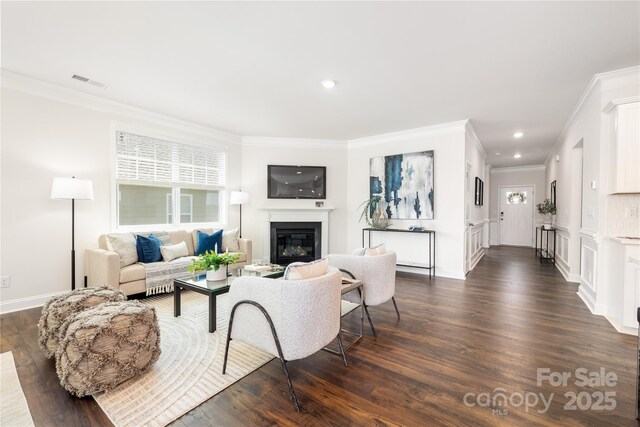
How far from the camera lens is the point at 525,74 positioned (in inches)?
129

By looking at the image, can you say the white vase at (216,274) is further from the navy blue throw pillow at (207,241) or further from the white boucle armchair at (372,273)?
the navy blue throw pillow at (207,241)

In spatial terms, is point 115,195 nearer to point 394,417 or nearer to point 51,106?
point 51,106

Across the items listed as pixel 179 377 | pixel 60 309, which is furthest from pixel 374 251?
pixel 60 309

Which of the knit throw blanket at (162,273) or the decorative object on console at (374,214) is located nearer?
the knit throw blanket at (162,273)

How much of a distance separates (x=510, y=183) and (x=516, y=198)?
543 mm

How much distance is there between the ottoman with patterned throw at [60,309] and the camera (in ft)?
7.29

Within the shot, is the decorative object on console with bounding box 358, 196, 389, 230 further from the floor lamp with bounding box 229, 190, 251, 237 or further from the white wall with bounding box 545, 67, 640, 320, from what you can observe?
the white wall with bounding box 545, 67, 640, 320

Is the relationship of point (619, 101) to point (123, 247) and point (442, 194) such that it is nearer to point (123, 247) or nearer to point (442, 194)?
point (442, 194)

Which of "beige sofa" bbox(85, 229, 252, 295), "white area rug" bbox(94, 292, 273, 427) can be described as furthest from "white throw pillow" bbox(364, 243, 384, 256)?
"beige sofa" bbox(85, 229, 252, 295)

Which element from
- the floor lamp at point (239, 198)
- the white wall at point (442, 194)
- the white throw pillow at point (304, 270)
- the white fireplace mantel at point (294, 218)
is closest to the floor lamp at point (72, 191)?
the floor lamp at point (239, 198)

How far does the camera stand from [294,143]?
20.6 ft

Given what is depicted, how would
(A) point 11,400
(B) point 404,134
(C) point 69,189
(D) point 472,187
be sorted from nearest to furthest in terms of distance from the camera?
(A) point 11,400 < (C) point 69,189 < (B) point 404,134 < (D) point 472,187

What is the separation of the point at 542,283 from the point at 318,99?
4.71 metres

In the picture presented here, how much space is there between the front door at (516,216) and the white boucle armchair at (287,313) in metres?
10.1
